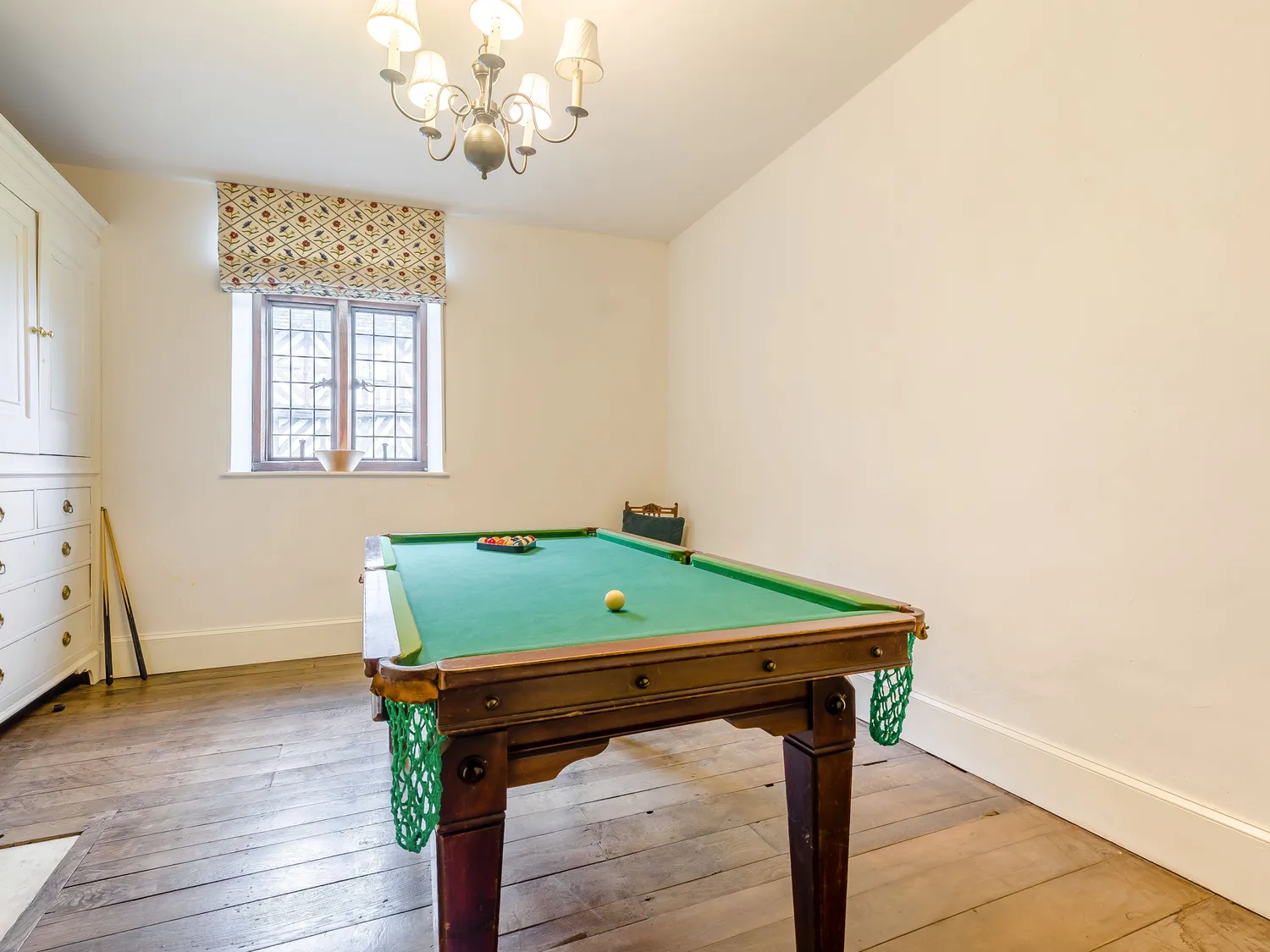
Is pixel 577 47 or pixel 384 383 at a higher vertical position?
pixel 577 47

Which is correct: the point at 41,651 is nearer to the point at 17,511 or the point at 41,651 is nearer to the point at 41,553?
the point at 41,553

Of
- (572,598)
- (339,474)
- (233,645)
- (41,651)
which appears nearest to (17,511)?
(41,651)

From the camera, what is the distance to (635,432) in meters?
4.20

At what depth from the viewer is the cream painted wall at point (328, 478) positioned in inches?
125

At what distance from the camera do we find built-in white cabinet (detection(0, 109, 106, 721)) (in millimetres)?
2324

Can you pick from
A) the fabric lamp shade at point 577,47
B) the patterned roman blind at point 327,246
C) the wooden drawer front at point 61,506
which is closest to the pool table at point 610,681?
the fabric lamp shade at point 577,47

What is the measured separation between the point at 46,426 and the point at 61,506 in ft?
1.21

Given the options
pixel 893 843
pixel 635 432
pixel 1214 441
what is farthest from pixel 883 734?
pixel 635 432

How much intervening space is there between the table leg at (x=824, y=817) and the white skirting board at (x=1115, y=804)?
1.04 meters

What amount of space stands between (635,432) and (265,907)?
10.5 ft

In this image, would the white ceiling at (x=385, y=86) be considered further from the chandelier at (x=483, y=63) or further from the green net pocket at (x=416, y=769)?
the green net pocket at (x=416, y=769)

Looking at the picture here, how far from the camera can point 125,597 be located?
3.14m

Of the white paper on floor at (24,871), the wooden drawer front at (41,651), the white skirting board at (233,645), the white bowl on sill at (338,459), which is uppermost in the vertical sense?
the white bowl on sill at (338,459)

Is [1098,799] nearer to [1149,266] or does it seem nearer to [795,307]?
[1149,266]
